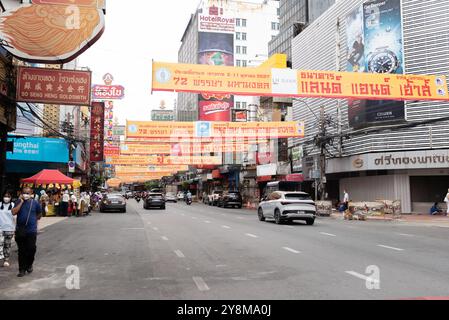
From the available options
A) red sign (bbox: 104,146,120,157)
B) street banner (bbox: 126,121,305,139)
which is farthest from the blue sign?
red sign (bbox: 104,146,120,157)

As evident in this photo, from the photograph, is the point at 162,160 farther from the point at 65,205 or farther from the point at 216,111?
the point at 216,111

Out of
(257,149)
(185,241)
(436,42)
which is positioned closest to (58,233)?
(185,241)

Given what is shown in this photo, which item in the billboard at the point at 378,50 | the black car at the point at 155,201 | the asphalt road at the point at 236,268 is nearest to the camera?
the asphalt road at the point at 236,268

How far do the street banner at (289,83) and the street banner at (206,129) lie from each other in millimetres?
14203

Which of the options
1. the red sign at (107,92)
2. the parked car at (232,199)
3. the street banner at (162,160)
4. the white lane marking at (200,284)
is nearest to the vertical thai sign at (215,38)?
the red sign at (107,92)

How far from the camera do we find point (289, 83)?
665 inches

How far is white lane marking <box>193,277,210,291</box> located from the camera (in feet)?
24.6

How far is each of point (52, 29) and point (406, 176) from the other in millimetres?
25795

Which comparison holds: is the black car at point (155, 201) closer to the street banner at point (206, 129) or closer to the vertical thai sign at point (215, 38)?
the street banner at point (206, 129)

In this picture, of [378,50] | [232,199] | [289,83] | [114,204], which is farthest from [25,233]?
[232,199]

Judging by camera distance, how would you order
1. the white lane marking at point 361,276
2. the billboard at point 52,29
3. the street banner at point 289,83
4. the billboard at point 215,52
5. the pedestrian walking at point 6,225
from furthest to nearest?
the billboard at point 215,52, the street banner at point 289,83, the billboard at point 52,29, the pedestrian walking at point 6,225, the white lane marking at point 361,276

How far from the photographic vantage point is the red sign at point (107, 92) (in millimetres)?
50844

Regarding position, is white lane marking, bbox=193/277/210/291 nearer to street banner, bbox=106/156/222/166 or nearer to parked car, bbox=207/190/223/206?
street banner, bbox=106/156/222/166
